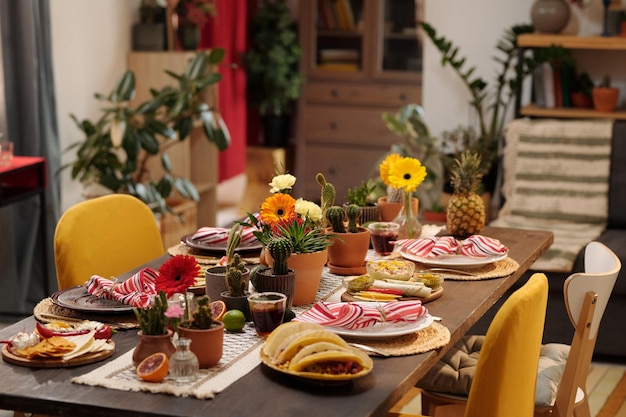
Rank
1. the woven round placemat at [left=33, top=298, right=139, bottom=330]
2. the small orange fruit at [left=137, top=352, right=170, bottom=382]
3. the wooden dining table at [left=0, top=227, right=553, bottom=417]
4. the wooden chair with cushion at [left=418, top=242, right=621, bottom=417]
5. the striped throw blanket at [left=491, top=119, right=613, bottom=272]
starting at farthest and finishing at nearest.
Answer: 1. the striped throw blanket at [left=491, top=119, right=613, bottom=272]
2. the wooden chair with cushion at [left=418, top=242, right=621, bottom=417]
3. the woven round placemat at [left=33, top=298, right=139, bottom=330]
4. the small orange fruit at [left=137, top=352, right=170, bottom=382]
5. the wooden dining table at [left=0, top=227, right=553, bottom=417]

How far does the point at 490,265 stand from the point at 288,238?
68cm

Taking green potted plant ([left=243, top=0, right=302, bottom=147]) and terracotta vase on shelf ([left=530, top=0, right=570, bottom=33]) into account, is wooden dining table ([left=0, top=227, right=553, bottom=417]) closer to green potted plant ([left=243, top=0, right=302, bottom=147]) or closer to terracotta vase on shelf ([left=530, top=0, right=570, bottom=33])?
terracotta vase on shelf ([left=530, top=0, right=570, bottom=33])

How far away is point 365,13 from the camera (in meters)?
6.88

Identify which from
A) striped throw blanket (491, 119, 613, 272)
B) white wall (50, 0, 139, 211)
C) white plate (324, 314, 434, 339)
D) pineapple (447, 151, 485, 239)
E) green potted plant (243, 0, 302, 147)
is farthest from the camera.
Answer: green potted plant (243, 0, 302, 147)

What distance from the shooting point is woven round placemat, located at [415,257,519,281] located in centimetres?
254

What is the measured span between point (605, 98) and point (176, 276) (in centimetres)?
324

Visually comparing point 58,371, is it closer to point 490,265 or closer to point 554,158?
point 490,265

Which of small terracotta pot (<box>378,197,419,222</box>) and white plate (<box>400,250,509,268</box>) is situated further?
small terracotta pot (<box>378,197,419,222</box>)

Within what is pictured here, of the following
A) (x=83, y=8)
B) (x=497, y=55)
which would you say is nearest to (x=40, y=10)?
(x=83, y=8)

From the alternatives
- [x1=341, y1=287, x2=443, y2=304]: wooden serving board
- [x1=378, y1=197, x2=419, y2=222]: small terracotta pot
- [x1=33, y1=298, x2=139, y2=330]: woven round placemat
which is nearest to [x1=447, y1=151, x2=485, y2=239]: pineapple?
[x1=378, y1=197, x2=419, y2=222]: small terracotta pot

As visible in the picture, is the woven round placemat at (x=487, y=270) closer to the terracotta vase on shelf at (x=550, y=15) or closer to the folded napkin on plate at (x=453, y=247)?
the folded napkin on plate at (x=453, y=247)

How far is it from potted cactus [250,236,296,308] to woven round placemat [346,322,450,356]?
23cm

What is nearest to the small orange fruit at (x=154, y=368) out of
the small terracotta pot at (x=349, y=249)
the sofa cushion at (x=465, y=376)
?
the small terracotta pot at (x=349, y=249)

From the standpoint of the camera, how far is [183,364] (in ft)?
5.86
